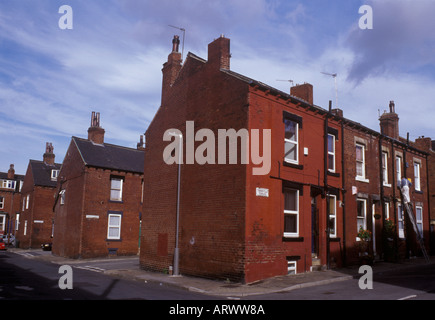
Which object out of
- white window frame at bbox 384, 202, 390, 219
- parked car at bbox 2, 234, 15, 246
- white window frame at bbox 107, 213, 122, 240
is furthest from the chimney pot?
parked car at bbox 2, 234, 15, 246

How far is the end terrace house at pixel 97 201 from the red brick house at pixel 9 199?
28533 mm

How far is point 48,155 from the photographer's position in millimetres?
49469

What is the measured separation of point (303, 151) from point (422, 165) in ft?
47.9

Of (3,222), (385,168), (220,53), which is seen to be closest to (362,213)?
(385,168)

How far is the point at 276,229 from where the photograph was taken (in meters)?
15.3

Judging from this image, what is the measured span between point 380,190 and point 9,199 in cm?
5917

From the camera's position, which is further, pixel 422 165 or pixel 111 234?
pixel 111 234

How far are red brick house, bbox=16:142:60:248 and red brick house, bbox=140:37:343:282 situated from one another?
1075 inches

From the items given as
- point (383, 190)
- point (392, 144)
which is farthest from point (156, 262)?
point (392, 144)

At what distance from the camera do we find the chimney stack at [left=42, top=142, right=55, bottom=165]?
1938 inches

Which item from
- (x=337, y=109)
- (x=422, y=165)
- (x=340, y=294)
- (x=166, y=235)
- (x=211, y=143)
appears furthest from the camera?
(x=422, y=165)

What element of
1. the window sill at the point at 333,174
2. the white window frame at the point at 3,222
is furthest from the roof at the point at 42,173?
the window sill at the point at 333,174

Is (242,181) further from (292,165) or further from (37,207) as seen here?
(37,207)

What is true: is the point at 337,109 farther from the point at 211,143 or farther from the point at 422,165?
the point at 422,165
